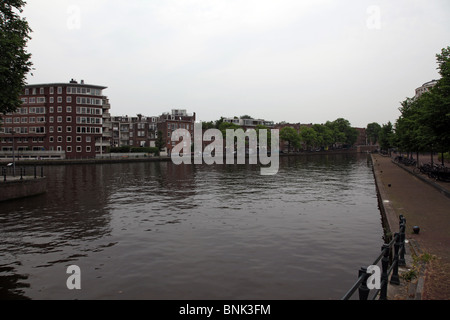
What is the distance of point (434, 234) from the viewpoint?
13922 millimetres

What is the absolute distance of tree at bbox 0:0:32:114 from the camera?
89.5 feet

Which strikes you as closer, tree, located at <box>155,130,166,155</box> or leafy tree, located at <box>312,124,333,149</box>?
tree, located at <box>155,130,166,155</box>

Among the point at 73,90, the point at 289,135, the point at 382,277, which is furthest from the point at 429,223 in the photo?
the point at 289,135

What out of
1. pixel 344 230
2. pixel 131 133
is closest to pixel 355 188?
pixel 344 230

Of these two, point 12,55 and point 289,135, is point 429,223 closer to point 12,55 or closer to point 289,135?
point 12,55

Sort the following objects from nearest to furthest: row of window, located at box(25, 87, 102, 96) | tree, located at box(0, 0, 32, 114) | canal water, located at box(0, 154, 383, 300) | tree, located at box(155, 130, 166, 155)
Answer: canal water, located at box(0, 154, 383, 300) < tree, located at box(0, 0, 32, 114) < row of window, located at box(25, 87, 102, 96) < tree, located at box(155, 130, 166, 155)

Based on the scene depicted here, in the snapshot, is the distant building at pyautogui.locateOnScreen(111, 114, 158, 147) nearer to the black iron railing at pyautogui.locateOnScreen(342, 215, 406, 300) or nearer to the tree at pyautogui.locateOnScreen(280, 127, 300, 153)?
the tree at pyautogui.locateOnScreen(280, 127, 300, 153)

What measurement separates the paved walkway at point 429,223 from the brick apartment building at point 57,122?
306ft

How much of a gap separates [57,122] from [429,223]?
345 feet

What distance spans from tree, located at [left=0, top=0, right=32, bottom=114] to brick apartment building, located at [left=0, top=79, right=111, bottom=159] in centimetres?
7471

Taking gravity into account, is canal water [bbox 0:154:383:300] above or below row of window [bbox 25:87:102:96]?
below

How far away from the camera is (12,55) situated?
89.0 feet

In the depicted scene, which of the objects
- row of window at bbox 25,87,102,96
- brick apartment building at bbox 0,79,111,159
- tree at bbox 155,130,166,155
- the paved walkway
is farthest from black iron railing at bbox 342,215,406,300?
tree at bbox 155,130,166,155

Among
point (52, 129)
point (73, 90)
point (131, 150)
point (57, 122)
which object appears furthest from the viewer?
point (131, 150)
